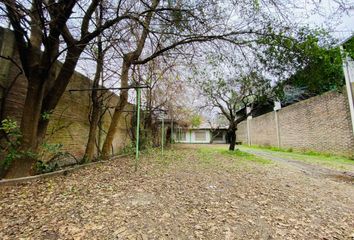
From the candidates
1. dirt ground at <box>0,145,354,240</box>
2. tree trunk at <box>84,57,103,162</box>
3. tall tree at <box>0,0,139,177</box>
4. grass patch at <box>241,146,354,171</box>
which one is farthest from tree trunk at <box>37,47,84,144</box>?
grass patch at <box>241,146,354,171</box>

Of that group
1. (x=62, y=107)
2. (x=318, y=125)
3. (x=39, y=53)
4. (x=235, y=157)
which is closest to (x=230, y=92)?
(x=235, y=157)

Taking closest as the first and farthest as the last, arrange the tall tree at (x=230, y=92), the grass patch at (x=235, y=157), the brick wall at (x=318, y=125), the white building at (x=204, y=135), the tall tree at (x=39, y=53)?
the tall tree at (x=39, y=53) → the grass patch at (x=235, y=157) → the brick wall at (x=318, y=125) → the tall tree at (x=230, y=92) → the white building at (x=204, y=135)

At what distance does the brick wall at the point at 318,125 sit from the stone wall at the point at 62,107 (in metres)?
9.62

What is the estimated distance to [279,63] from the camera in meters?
5.51

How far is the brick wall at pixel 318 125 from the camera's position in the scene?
334 inches

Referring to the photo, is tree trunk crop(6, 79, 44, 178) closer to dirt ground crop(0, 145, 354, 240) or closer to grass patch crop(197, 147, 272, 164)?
dirt ground crop(0, 145, 354, 240)

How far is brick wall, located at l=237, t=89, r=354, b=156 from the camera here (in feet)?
27.9

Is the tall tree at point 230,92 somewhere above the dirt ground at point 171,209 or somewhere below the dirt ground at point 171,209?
above

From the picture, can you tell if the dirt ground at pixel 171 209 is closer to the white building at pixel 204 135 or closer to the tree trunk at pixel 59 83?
the tree trunk at pixel 59 83

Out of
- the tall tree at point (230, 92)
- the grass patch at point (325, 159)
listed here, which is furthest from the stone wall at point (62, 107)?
the grass patch at point (325, 159)

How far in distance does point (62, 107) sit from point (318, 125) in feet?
36.4

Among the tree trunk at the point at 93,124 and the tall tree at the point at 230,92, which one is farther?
the tall tree at the point at 230,92

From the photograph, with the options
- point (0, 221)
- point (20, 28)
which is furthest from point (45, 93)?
point (0, 221)

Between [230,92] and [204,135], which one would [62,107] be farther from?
[204,135]
